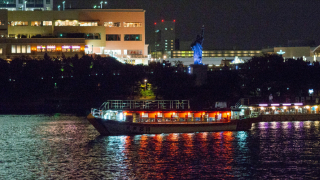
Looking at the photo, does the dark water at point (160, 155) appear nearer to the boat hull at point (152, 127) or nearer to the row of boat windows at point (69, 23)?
the boat hull at point (152, 127)

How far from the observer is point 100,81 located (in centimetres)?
14575

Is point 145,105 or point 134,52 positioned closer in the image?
point 145,105

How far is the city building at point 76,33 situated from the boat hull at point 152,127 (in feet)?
266

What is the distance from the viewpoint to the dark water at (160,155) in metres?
51.4

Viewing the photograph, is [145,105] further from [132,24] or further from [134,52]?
[132,24]

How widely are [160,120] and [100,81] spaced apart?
68.2m

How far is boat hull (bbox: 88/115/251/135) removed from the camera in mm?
74750

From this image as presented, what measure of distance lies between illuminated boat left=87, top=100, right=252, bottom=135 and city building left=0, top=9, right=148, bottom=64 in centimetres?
7937

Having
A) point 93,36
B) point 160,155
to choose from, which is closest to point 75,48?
point 93,36

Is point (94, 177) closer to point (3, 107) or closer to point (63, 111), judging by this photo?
point (63, 111)

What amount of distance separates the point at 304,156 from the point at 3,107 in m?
101

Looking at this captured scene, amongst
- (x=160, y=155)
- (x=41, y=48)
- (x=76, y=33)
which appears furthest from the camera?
(x=76, y=33)

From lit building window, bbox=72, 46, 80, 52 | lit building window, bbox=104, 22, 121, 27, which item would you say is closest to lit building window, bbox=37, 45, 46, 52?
lit building window, bbox=72, 46, 80, 52

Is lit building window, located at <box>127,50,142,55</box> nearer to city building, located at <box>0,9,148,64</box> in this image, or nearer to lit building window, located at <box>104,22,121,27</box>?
city building, located at <box>0,9,148,64</box>
